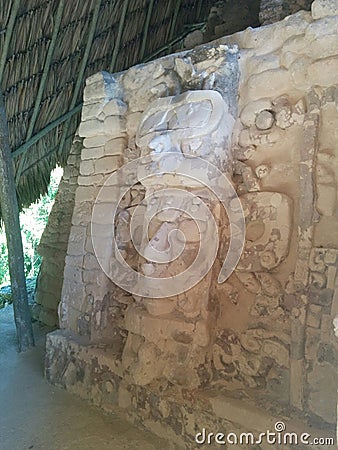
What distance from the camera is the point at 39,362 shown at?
2926 mm

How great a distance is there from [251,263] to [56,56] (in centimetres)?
299

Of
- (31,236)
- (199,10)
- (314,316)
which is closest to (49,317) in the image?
(314,316)

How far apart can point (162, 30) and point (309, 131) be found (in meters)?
3.71

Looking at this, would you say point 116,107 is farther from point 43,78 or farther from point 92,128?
point 43,78

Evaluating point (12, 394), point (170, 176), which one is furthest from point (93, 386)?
point (170, 176)

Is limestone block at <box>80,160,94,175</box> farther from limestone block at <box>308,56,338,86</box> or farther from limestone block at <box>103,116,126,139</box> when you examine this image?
limestone block at <box>308,56,338,86</box>

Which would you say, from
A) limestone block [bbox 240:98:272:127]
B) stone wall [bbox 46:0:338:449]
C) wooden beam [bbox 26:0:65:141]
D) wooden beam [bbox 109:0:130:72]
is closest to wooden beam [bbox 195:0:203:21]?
wooden beam [bbox 109:0:130:72]

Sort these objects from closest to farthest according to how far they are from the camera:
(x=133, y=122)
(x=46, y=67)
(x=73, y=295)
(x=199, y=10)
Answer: (x=133, y=122) → (x=73, y=295) → (x=46, y=67) → (x=199, y=10)

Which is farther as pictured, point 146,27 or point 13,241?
point 146,27

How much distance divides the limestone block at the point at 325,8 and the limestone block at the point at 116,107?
1.22 m

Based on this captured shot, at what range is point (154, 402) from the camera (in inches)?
77.0

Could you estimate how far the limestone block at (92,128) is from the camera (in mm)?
2568

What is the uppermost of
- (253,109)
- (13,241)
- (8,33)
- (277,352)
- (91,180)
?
(8,33)

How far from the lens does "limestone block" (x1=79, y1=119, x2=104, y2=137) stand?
2568 millimetres
